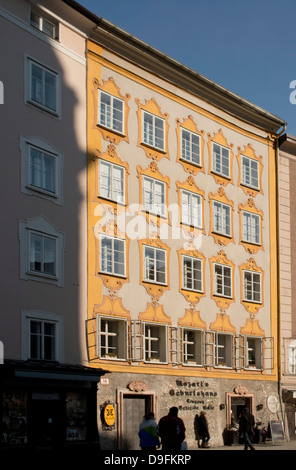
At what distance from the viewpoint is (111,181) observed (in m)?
34.0

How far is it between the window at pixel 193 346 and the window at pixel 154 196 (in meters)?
5.62

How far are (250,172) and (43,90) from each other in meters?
14.6

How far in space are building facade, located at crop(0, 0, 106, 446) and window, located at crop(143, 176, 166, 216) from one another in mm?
3922

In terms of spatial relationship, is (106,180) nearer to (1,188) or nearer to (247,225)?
(1,188)

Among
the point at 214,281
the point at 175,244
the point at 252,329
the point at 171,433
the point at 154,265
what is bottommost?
the point at 171,433

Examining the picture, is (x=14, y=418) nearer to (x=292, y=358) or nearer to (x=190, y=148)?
(x=190, y=148)

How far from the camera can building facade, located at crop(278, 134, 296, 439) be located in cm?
4162

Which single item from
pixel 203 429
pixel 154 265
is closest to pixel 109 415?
pixel 203 429

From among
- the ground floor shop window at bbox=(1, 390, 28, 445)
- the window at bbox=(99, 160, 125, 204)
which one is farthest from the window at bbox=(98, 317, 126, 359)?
the ground floor shop window at bbox=(1, 390, 28, 445)

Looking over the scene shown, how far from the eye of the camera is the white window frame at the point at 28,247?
95.4 feet

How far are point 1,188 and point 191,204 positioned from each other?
11.8 metres

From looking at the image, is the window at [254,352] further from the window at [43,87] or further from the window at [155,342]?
the window at [43,87]

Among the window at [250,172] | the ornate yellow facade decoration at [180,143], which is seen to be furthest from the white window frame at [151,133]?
the window at [250,172]

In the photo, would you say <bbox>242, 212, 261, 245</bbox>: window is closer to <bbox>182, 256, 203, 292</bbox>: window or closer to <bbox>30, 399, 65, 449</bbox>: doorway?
<bbox>182, 256, 203, 292</bbox>: window
